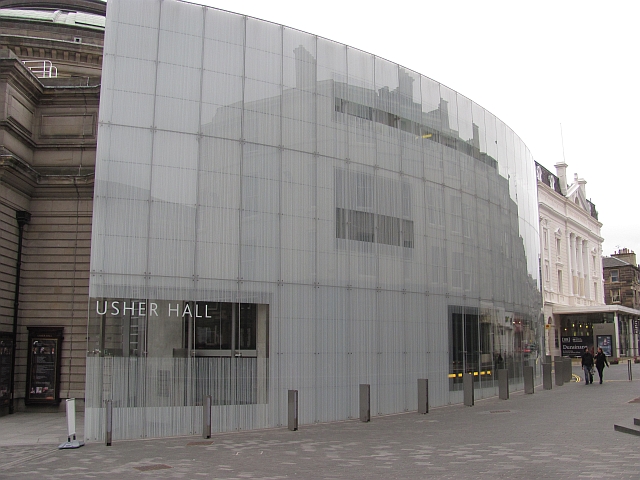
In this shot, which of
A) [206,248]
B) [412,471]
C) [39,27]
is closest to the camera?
[412,471]

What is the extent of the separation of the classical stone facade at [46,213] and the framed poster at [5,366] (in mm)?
205

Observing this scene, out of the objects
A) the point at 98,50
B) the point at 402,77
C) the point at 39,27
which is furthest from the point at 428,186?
the point at 39,27

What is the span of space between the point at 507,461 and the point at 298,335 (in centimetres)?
725

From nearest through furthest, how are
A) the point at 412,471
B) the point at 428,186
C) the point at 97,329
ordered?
the point at 412,471, the point at 97,329, the point at 428,186

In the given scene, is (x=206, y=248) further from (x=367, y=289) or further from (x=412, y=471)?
(x=412, y=471)

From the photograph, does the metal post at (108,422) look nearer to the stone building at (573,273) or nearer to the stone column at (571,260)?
the stone building at (573,273)

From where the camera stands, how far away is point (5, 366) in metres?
20.6

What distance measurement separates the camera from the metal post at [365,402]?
659 inches

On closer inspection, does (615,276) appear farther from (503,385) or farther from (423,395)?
(423,395)

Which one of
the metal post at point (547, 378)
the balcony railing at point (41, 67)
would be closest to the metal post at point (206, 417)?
the metal post at point (547, 378)

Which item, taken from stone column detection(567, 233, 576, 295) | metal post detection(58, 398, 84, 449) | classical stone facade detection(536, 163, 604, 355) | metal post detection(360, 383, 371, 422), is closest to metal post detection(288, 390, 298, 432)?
metal post detection(360, 383, 371, 422)

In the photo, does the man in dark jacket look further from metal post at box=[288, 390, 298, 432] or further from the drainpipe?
the drainpipe

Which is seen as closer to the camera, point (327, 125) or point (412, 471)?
point (412, 471)

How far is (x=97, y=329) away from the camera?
48.3 ft
